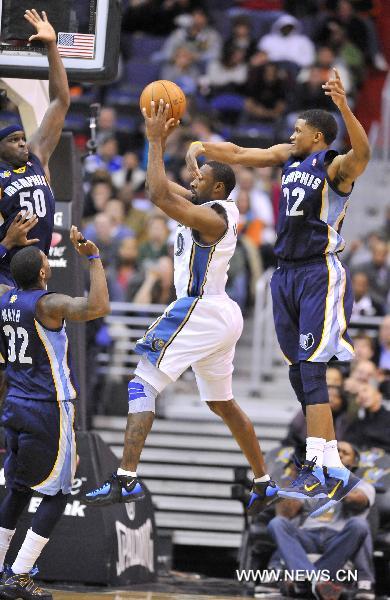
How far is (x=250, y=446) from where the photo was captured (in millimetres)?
9477

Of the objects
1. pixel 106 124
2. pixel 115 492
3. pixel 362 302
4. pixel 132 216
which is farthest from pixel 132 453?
pixel 106 124

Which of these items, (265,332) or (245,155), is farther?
(265,332)

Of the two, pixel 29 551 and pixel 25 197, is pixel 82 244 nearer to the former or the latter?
pixel 25 197

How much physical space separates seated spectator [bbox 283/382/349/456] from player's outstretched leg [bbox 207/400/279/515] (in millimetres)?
2568

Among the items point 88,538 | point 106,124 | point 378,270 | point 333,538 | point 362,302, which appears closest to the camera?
point 88,538

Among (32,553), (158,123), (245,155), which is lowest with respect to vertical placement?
(32,553)

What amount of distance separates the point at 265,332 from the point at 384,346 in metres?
1.83

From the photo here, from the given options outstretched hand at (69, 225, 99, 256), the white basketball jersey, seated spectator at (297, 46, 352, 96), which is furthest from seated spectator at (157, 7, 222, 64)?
outstretched hand at (69, 225, 99, 256)

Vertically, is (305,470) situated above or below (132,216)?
below

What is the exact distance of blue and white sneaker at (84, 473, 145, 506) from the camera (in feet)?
28.8

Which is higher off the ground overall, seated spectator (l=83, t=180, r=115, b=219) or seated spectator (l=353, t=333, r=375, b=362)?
seated spectator (l=83, t=180, r=115, b=219)

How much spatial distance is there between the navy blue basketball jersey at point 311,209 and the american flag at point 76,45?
1968mm

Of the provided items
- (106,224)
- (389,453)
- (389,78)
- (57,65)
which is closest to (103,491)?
(57,65)

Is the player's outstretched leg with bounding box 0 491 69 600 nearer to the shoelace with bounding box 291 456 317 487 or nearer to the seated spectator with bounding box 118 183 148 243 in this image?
the shoelace with bounding box 291 456 317 487
